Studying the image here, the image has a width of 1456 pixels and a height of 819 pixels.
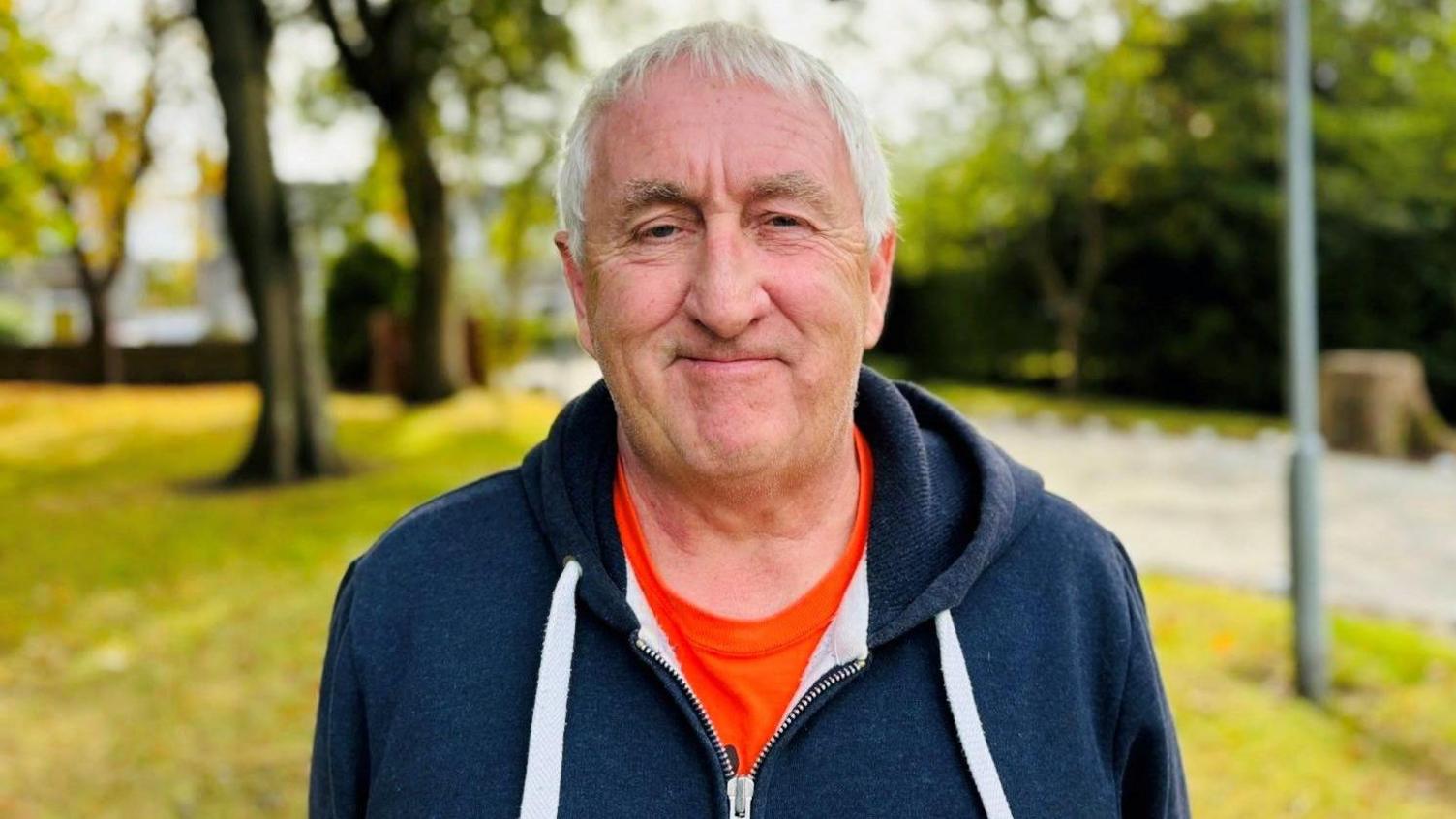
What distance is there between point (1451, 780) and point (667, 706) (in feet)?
14.0

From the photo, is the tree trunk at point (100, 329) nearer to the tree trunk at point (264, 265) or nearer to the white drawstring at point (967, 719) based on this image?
the tree trunk at point (264, 265)

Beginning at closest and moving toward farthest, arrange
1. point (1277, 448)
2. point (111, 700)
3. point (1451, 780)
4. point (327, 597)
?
point (1451, 780) → point (111, 700) → point (327, 597) → point (1277, 448)

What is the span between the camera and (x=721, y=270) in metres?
1.69

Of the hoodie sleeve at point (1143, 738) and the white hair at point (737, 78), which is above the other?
the white hair at point (737, 78)

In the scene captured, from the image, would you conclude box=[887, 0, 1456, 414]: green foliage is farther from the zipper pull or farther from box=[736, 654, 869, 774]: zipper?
the zipper pull

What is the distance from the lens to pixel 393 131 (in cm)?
1570

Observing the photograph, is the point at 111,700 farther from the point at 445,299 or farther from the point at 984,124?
the point at 984,124

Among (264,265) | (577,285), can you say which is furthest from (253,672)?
(264,265)

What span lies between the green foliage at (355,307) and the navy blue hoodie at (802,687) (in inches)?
768

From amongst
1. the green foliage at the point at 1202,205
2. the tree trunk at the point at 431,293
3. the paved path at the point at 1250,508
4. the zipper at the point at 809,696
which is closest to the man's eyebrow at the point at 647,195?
the zipper at the point at 809,696

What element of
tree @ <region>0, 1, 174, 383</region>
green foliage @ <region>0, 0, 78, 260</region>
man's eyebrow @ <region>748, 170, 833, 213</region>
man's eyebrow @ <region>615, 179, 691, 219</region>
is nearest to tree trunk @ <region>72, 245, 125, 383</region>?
tree @ <region>0, 1, 174, 383</region>

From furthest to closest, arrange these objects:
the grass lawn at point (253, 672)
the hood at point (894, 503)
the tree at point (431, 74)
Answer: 1. the tree at point (431, 74)
2. the grass lawn at point (253, 672)
3. the hood at point (894, 503)

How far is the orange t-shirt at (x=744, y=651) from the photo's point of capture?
69.3 inches

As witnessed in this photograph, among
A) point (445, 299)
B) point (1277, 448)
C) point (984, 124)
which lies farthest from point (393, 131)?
point (1277, 448)
